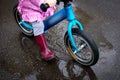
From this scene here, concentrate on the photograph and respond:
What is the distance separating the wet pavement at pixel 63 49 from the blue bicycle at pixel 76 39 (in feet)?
0.54

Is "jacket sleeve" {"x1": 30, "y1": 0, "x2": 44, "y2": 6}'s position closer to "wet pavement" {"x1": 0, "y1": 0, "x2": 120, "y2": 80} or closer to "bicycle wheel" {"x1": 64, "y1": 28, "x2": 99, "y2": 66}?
"bicycle wheel" {"x1": 64, "y1": 28, "x2": 99, "y2": 66}

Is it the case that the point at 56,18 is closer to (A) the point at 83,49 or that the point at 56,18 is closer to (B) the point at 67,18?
(B) the point at 67,18

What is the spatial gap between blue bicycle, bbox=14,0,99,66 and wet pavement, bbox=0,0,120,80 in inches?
6.5


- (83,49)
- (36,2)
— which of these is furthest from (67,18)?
(83,49)

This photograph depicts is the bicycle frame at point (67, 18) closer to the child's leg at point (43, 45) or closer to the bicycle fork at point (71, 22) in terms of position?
the bicycle fork at point (71, 22)

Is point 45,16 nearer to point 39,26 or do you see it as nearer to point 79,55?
point 39,26

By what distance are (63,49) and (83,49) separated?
0.48 meters

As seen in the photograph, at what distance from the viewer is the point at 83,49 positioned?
3.51m

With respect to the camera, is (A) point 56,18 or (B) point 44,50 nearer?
(A) point 56,18

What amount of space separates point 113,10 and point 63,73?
1924mm

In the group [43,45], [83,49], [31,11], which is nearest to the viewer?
[31,11]

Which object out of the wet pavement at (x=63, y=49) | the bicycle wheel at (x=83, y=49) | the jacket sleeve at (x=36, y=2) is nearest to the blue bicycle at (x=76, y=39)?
the bicycle wheel at (x=83, y=49)

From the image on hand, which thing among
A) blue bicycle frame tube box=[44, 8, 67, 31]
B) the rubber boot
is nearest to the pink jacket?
blue bicycle frame tube box=[44, 8, 67, 31]

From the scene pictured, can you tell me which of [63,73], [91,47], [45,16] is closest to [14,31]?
[45,16]
